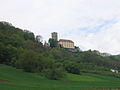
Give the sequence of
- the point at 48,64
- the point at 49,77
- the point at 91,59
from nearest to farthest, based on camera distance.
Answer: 1. the point at 49,77
2. the point at 48,64
3. the point at 91,59

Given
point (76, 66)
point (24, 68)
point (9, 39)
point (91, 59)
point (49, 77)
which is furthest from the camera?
point (91, 59)

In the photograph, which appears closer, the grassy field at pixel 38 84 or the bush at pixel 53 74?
the grassy field at pixel 38 84

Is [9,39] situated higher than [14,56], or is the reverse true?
[9,39]

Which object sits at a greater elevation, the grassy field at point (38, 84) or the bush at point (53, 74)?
the bush at point (53, 74)

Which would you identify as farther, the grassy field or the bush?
the bush

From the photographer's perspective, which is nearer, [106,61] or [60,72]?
[60,72]

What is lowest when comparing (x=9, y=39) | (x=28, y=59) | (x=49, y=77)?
(x=49, y=77)

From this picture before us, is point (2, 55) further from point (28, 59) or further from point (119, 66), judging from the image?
point (119, 66)

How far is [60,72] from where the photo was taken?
8475cm

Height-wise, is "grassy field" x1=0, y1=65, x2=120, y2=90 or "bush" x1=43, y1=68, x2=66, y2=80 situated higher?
"bush" x1=43, y1=68, x2=66, y2=80

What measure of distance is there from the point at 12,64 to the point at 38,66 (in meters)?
11.4

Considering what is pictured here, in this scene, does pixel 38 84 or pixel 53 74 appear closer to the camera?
pixel 38 84

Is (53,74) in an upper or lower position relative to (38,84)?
upper

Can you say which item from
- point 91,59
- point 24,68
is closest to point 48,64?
point 24,68
